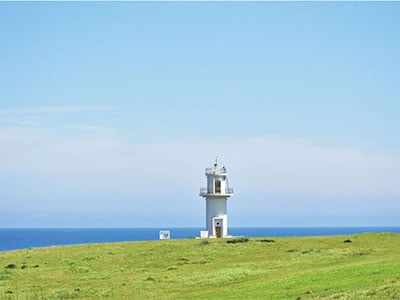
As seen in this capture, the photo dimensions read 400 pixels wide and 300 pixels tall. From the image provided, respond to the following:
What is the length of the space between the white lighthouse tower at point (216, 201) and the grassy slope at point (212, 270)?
13299 millimetres

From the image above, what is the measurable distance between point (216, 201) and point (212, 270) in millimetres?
34921

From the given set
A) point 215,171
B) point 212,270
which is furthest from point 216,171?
point 212,270

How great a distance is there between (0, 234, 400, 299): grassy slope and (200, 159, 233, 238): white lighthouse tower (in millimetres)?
13299

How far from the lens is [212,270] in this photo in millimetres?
47531

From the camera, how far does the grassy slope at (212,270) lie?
3509cm

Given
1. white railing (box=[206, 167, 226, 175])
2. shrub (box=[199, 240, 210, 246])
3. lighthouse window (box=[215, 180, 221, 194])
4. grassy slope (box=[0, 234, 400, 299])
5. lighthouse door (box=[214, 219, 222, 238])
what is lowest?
grassy slope (box=[0, 234, 400, 299])

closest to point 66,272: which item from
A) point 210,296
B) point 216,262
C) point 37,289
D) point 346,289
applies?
point 37,289

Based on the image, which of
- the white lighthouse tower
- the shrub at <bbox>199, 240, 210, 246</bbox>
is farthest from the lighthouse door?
the shrub at <bbox>199, 240, 210, 246</bbox>

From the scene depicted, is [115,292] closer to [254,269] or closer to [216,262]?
[254,269]

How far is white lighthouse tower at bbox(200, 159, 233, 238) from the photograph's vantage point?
3226 inches

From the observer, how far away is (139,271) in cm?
4912

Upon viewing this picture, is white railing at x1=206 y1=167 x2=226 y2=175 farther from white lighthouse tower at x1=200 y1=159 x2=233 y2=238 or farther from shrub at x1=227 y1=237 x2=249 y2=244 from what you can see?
shrub at x1=227 y1=237 x2=249 y2=244

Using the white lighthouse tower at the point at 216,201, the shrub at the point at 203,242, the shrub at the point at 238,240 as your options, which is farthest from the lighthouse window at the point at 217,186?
the shrub at the point at 203,242

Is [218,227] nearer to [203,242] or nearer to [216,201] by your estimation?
[216,201]
